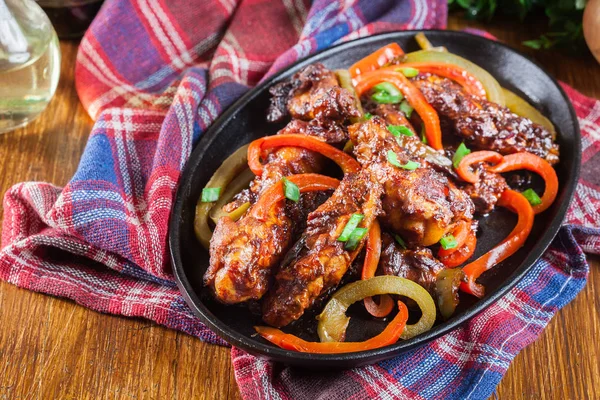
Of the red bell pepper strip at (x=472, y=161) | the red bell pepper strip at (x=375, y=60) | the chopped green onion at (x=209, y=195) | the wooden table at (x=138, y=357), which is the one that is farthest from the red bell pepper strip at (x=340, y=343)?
the red bell pepper strip at (x=375, y=60)

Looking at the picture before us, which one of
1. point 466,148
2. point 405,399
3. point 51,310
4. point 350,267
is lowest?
point 51,310

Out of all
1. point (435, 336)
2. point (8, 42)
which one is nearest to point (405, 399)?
point (435, 336)

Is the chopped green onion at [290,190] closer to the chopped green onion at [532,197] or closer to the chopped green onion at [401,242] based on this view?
the chopped green onion at [401,242]

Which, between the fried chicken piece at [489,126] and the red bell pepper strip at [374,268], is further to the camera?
the fried chicken piece at [489,126]

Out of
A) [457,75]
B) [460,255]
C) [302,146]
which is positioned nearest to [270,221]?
[302,146]

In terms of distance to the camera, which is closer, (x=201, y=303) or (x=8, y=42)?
(x=201, y=303)

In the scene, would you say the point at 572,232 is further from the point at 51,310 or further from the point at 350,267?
the point at 51,310

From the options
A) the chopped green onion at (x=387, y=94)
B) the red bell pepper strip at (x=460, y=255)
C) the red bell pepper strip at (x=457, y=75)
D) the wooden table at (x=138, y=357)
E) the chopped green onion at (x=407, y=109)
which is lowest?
the wooden table at (x=138, y=357)
